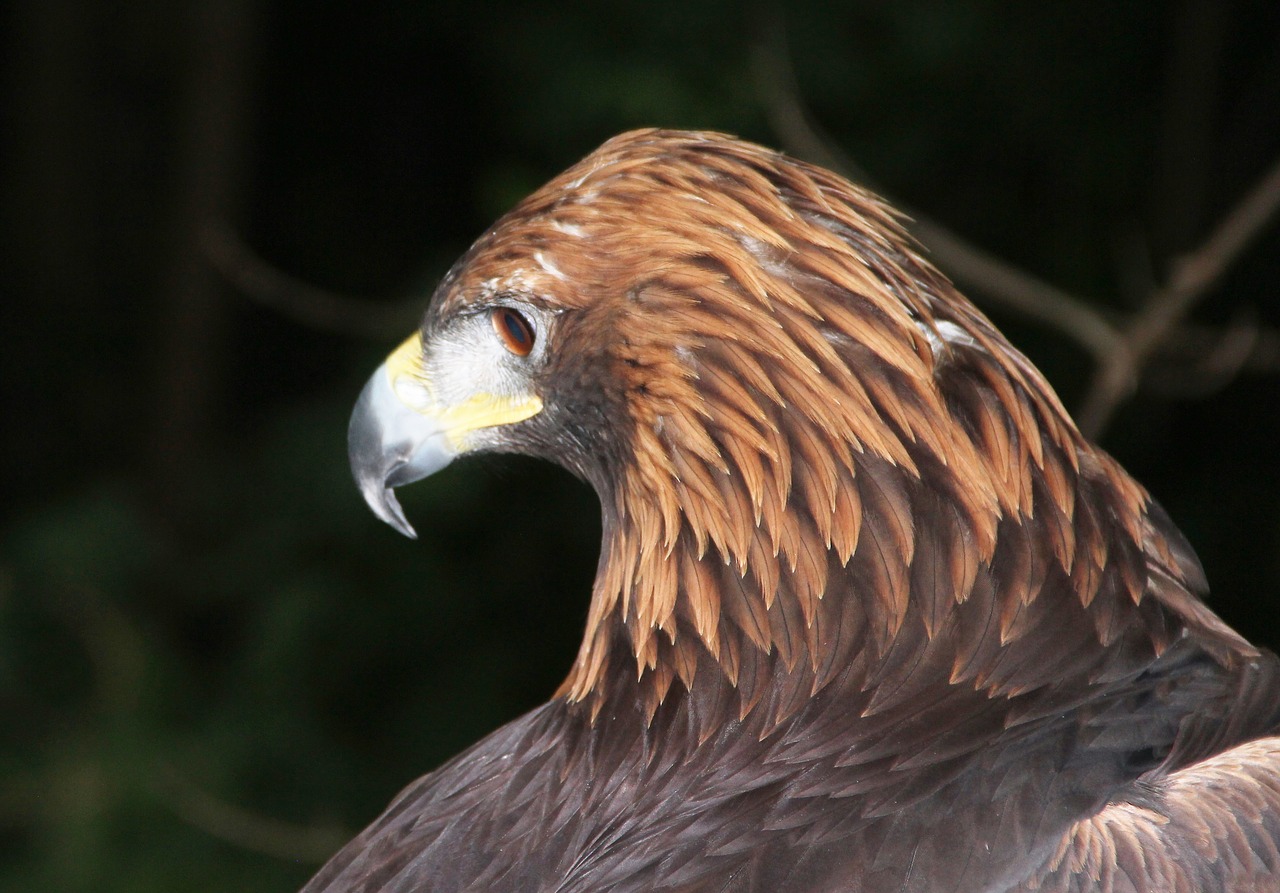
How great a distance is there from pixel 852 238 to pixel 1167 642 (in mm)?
652

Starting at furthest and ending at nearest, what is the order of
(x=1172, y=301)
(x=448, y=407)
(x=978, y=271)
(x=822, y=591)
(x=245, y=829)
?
1. (x=245, y=829)
2. (x=978, y=271)
3. (x=1172, y=301)
4. (x=448, y=407)
5. (x=822, y=591)

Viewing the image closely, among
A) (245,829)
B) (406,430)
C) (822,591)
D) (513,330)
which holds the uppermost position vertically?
(513,330)

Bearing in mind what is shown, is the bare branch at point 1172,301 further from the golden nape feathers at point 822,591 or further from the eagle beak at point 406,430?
the eagle beak at point 406,430

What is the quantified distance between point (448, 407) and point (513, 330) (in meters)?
0.20

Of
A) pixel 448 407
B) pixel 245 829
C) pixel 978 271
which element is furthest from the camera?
pixel 245 829

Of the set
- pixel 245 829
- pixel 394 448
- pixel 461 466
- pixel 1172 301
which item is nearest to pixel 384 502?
pixel 394 448

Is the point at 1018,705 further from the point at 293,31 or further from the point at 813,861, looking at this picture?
the point at 293,31

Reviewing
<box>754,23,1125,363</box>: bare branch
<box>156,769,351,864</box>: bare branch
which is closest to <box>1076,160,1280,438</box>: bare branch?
<box>754,23,1125,363</box>: bare branch

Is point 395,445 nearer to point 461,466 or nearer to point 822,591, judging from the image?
point 822,591

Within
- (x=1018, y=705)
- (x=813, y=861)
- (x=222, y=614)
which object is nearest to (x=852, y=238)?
(x=1018, y=705)

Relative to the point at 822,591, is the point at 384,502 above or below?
above

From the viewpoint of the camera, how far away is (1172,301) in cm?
323

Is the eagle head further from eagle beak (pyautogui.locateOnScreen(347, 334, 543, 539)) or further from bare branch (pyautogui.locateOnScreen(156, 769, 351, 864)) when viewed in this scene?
bare branch (pyautogui.locateOnScreen(156, 769, 351, 864))

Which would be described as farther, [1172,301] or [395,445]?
[1172,301]
